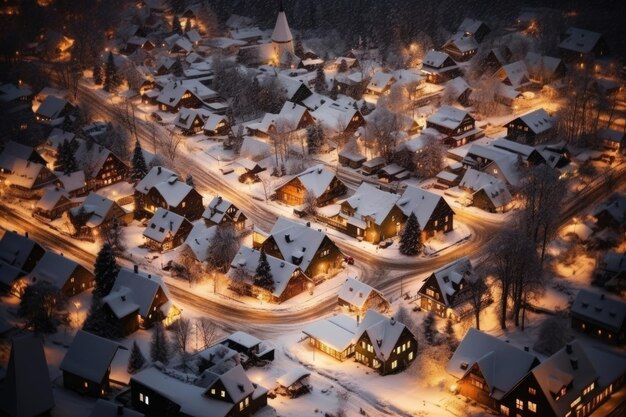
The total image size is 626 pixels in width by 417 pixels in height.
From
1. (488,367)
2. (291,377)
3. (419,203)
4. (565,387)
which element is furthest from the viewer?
(419,203)

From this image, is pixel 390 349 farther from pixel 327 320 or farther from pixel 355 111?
pixel 355 111

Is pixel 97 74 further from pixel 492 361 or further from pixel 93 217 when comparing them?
pixel 492 361

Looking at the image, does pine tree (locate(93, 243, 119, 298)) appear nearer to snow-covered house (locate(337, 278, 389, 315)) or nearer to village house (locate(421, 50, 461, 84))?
snow-covered house (locate(337, 278, 389, 315))

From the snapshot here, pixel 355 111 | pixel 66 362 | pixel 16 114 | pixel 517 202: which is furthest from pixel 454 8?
pixel 66 362

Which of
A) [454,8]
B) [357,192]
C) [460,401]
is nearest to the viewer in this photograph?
[460,401]

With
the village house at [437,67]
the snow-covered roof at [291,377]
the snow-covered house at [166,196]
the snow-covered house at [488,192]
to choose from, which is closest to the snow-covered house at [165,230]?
the snow-covered house at [166,196]

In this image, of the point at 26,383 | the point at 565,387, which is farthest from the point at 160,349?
the point at 565,387
